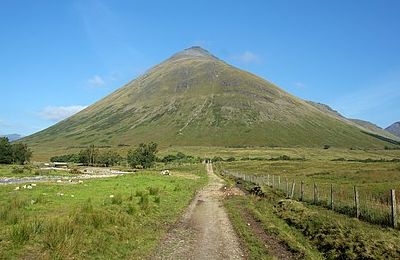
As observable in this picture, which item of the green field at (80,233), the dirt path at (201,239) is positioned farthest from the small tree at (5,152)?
the dirt path at (201,239)

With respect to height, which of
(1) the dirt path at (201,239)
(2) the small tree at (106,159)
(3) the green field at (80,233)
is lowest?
(1) the dirt path at (201,239)

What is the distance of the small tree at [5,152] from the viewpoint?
132m

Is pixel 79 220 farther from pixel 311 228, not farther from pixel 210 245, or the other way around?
pixel 311 228

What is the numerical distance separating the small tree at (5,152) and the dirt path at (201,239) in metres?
122

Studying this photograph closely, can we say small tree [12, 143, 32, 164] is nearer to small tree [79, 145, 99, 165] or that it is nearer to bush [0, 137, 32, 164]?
bush [0, 137, 32, 164]

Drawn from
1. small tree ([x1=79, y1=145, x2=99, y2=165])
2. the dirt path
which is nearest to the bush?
small tree ([x1=79, y1=145, x2=99, y2=165])

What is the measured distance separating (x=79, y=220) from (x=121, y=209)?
6.00m

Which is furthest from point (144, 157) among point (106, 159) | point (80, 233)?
point (80, 233)

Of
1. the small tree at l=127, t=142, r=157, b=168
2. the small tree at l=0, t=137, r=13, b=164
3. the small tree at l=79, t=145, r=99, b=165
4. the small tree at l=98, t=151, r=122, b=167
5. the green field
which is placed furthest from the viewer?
the small tree at l=98, t=151, r=122, b=167

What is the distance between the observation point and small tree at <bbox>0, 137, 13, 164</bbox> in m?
132

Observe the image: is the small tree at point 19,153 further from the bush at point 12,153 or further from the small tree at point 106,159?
the small tree at point 106,159

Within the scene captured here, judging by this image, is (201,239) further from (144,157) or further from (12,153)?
(12,153)

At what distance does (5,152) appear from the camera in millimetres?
133750

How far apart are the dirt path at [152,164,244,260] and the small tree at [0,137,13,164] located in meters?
122
